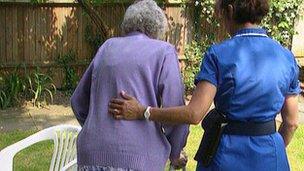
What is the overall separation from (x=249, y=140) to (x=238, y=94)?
264 mm

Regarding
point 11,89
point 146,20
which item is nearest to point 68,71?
point 11,89

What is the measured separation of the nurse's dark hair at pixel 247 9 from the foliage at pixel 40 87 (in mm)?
5369

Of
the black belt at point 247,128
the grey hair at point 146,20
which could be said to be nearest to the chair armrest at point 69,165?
the grey hair at point 146,20

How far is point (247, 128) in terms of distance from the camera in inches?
98.3

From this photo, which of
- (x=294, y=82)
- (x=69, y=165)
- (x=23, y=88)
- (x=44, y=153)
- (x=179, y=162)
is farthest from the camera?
(x=23, y=88)

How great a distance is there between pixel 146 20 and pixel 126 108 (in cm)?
47

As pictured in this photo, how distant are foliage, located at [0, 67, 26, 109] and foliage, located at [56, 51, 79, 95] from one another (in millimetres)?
728

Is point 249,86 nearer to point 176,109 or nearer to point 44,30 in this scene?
point 176,109

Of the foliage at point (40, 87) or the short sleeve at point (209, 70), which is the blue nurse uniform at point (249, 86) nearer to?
the short sleeve at point (209, 70)

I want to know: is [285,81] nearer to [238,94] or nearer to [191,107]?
[238,94]

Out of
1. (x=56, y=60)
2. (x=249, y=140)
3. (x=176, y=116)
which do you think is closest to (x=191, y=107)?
(x=176, y=116)

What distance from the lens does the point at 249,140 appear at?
2.51m

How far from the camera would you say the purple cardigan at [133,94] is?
257 cm

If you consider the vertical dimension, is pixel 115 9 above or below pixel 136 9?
below
